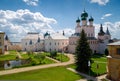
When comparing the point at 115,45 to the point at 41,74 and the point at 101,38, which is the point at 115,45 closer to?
the point at 41,74

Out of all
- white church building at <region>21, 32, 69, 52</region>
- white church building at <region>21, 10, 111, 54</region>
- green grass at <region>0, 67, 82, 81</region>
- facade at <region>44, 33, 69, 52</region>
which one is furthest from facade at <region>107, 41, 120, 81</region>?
white church building at <region>21, 32, 69, 52</region>

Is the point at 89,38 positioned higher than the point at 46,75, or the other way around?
the point at 89,38

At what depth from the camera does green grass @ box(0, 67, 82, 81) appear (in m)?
27.4

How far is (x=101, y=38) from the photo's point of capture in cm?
7050

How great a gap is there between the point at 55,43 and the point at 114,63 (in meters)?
43.5

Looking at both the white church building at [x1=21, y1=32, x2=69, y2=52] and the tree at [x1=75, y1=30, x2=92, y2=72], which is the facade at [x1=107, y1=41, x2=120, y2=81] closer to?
the tree at [x1=75, y1=30, x2=92, y2=72]

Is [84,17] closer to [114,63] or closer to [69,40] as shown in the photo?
[69,40]

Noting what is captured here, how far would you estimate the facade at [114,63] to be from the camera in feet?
88.9

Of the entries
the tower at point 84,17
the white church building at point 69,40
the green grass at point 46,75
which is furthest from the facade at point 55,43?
the green grass at point 46,75

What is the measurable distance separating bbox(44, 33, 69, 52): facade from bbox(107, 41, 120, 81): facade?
42.0 metres

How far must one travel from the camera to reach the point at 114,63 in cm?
2777

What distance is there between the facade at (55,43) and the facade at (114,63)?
4205 centimetres

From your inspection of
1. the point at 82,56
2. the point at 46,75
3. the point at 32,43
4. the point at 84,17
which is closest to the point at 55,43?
the point at 32,43

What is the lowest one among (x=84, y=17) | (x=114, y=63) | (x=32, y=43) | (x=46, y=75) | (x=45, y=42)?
(x=46, y=75)
